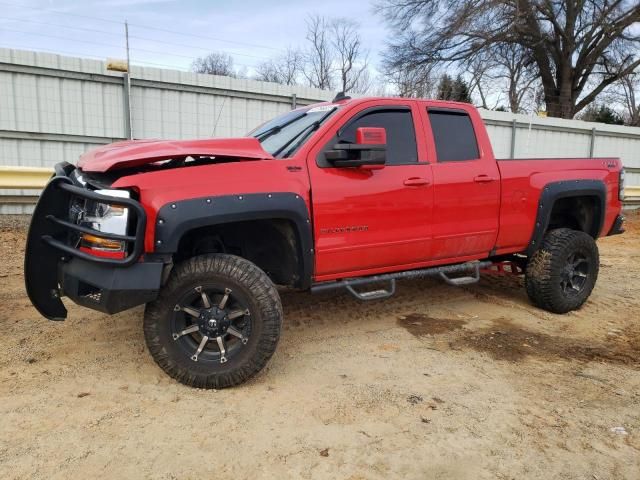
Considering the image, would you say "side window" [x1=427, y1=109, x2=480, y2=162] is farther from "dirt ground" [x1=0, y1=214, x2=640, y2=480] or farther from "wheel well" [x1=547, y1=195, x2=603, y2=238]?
"dirt ground" [x1=0, y1=214, x2=640, y2=480]

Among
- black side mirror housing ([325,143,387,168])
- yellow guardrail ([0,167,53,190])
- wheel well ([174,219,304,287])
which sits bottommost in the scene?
wheel well ([174,219,304,287])

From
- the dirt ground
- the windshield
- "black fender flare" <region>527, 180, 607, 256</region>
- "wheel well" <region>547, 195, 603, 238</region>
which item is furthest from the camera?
"wheel well" <region>547, 195, 603, 238</region>

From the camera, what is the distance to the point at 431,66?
85.2 feet

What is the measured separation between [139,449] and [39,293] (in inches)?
54.8

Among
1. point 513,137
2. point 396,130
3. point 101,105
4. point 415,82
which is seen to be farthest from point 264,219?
point 415,82

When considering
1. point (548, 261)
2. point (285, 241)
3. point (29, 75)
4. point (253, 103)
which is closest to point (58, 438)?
point (285, 241)

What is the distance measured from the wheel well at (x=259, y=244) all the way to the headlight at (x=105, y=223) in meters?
0.50

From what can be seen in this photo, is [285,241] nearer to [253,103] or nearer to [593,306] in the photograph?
[593,306]

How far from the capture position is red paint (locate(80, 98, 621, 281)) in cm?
331

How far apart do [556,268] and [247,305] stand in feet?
10.9

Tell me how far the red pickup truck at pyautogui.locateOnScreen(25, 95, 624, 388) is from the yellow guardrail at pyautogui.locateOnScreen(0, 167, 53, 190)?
4296 mm

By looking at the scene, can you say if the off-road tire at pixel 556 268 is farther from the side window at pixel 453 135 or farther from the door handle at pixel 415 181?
the door handle at pixel 415 181

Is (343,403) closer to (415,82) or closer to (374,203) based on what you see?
(374,203)

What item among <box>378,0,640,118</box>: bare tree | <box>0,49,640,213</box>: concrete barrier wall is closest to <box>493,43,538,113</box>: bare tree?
<box>378,0,640,118</box>: bare tree
